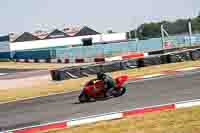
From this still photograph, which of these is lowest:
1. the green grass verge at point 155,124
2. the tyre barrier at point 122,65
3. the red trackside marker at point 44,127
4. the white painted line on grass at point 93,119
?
the tyre barrier at point 122,65

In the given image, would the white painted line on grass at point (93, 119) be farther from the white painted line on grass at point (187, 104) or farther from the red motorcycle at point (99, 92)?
the red motorcycle at point (99, 92)

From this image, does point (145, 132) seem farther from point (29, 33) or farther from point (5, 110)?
point (29, 33)

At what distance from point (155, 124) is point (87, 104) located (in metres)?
6.71

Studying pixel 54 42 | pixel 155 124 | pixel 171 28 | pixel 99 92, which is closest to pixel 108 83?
pixel 99 92

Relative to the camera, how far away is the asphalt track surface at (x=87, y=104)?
1433cm

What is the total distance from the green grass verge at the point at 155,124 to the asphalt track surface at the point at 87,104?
272 centimetres

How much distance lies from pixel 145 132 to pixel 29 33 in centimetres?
9050

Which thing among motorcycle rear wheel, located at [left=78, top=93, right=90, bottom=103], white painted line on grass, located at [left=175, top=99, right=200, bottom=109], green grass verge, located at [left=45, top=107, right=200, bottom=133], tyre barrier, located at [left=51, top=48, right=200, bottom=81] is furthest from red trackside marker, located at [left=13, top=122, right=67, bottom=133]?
tyre barrier, located at [left=51, top=48, right=200, bottom=81]

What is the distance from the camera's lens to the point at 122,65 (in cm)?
3052

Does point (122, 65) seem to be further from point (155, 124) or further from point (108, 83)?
point (155, 124)

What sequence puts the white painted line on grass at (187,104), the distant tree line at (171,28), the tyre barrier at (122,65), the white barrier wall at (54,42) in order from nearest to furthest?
the white painted line on grass at (187,104), the tyre barrier at (122,65), the white barrier wall at (54,42), the distant tree line at (171,28)

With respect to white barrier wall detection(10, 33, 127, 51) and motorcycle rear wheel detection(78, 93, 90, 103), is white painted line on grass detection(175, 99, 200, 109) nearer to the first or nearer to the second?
motorcycle rear wheel detection(78, 93, 90, 103)

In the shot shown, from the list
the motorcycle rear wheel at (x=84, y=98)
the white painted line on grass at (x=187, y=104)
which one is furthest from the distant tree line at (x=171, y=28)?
the white painted line on grass at (x=187, y=104)

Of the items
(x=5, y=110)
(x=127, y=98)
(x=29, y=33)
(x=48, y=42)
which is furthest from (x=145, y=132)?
(x=29, y=33)
